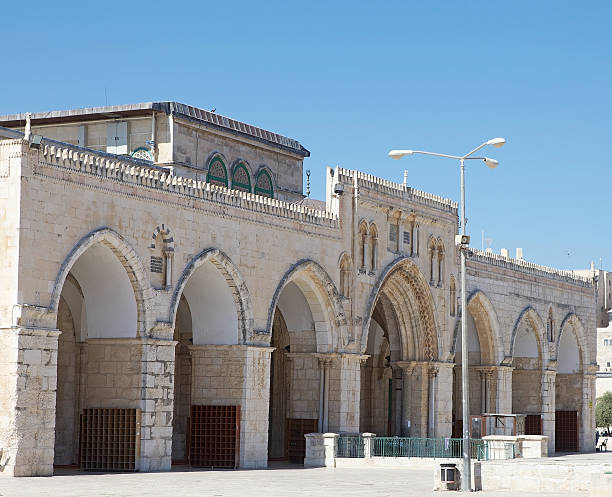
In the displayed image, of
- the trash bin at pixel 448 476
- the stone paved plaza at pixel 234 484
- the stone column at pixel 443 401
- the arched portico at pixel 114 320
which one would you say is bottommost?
the stone paved plaza at pixel 234 484

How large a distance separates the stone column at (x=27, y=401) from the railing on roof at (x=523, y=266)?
2161 cm

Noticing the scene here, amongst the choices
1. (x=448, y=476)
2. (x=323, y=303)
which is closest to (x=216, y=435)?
(x=323, y=303)

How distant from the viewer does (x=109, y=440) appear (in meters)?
27.7

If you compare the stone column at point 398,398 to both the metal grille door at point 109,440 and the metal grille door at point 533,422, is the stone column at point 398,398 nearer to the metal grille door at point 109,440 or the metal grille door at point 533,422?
A: the metal grille door at point 533,422

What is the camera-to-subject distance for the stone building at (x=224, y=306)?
2512cm

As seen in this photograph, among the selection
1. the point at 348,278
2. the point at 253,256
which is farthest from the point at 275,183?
the point at 253,256

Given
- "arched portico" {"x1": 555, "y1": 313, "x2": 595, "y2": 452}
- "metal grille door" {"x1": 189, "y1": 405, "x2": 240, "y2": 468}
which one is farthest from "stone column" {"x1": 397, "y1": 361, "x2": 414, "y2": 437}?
"arched portico" {"x1": 555, "y1": 313, "x2": 595, "y2": 452}

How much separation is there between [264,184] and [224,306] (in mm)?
9511

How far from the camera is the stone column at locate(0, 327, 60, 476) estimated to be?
2411 cm

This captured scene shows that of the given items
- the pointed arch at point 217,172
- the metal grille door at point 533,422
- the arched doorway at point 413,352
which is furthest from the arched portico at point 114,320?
the metal grille door at point 533,422

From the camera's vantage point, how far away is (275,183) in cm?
4028

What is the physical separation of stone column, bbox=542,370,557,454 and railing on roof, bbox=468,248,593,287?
4.19m

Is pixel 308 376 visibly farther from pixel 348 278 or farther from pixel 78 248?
pixel 78 248

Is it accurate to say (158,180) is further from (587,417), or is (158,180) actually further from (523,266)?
(587,417)
